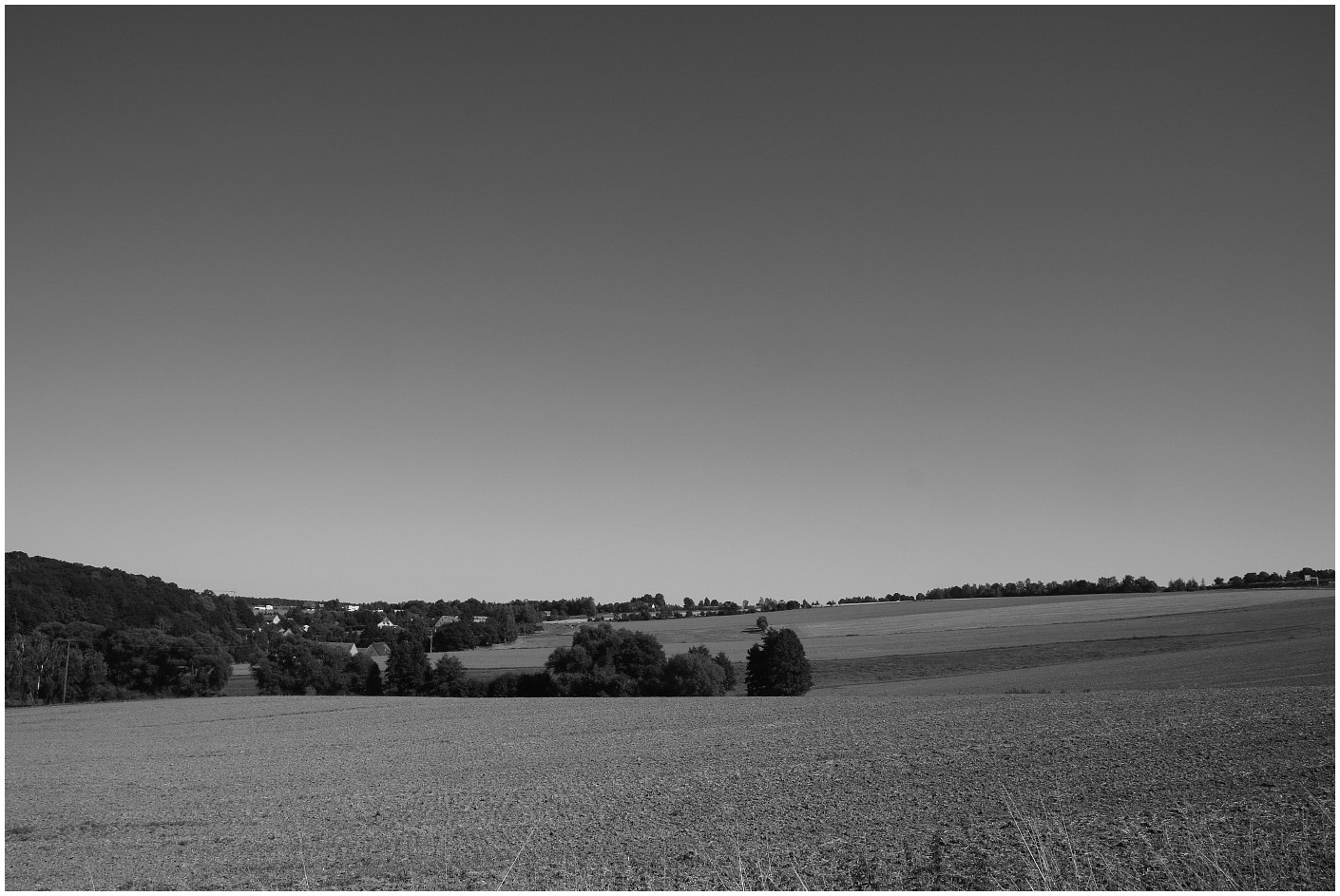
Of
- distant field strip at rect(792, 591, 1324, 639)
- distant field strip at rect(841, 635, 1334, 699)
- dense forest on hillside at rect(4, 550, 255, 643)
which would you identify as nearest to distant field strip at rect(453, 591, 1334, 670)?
distant field strip at rect(792, 591, 1324, 639)

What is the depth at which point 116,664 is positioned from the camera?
6844 cm

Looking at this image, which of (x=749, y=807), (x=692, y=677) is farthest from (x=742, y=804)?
(x=692, y=677)

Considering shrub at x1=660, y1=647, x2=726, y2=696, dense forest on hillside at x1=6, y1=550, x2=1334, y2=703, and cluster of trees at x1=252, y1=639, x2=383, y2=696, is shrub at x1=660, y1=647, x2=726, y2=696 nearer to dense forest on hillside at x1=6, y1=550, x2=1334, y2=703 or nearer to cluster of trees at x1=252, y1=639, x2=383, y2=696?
dense forest on hillside at x1=6, y1=550, x2=1334, y2=703

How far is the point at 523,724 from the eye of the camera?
3684 centimetres

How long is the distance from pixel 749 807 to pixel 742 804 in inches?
13.2

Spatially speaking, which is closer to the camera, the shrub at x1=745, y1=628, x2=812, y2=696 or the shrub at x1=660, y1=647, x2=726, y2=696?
the shrub at x1=745, y1=628, x2=812, y2=696

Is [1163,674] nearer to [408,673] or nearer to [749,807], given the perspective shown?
[749,807]

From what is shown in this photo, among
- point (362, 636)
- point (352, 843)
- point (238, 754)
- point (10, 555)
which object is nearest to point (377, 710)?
point (238, 754)

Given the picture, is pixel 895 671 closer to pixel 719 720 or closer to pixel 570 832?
pixel 719 720

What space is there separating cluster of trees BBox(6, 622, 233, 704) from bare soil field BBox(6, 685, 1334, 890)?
128 feet

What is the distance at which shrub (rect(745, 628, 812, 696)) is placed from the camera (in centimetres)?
5544

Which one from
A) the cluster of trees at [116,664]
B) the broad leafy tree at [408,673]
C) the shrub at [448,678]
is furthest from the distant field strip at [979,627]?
the cluster of trees at [116,664]

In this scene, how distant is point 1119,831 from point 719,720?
21.6 metres

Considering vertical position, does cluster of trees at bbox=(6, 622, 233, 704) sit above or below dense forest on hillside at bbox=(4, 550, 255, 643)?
below
